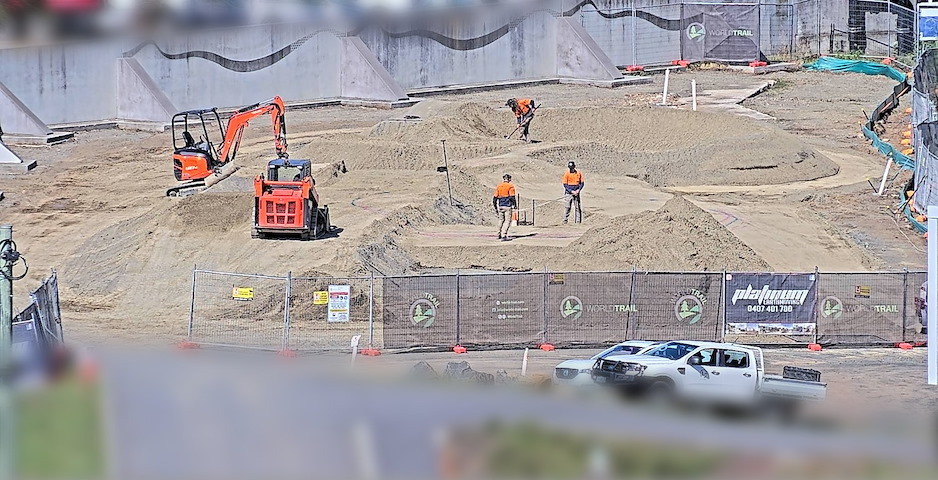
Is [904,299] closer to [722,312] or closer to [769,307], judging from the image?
[769,307]

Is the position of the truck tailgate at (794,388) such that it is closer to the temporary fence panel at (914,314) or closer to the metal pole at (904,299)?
the metal pole at (904,299)

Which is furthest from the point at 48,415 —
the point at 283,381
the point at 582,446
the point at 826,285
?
the point at 826,285

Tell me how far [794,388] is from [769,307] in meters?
7.96

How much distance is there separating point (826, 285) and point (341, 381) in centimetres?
1886

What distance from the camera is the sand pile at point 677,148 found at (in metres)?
40.8

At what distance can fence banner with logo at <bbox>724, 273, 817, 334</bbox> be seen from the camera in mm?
24406

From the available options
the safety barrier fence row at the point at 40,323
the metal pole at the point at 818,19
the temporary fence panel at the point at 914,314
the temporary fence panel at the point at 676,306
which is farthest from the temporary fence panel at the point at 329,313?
the metal pole at the point at 818,19

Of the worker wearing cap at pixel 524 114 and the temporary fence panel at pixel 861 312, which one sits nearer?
the temporary fence panel at pixel 861 312

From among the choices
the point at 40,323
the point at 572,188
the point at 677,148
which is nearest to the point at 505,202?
the point at 572,188

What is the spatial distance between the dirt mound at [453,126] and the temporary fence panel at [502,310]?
762 inches

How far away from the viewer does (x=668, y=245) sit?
28625 mm

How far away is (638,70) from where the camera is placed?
61.3 meters

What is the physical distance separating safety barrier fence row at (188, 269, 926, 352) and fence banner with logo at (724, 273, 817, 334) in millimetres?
19

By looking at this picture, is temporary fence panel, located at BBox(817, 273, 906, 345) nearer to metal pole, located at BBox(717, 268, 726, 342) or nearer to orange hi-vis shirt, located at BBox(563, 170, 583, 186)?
metal pole, located at BBox(717, 268, 726, 342)
